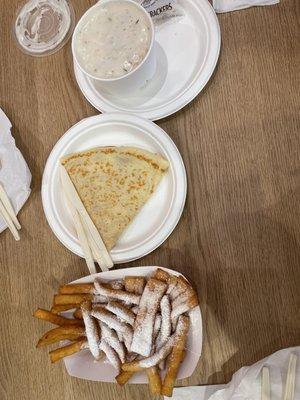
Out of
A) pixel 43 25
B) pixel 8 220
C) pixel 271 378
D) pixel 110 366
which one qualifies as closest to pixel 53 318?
pixel 110 366

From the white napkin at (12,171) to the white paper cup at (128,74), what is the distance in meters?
0.27

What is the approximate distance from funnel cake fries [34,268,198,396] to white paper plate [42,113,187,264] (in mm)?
90

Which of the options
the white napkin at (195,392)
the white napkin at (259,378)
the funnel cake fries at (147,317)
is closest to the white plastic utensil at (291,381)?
the white napkin at (259,378)

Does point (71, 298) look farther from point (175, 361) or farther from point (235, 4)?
point (235, 4)

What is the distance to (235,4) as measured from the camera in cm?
131

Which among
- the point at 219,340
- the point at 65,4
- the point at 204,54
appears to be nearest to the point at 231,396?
the point at 219,340

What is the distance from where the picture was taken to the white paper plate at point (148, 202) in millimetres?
1259

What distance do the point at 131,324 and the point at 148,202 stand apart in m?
0.28

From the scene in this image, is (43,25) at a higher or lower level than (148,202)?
higher

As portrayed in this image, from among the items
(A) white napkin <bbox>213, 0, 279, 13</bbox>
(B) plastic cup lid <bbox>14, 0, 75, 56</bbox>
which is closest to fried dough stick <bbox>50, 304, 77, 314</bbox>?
(B) plastic cup lid <bbox>14, 0, 75, 56</bbox>

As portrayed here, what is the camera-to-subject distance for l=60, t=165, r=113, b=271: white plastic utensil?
1.27 m

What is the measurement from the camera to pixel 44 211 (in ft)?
4.35

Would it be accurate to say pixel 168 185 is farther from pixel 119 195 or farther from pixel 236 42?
pixel 236 42

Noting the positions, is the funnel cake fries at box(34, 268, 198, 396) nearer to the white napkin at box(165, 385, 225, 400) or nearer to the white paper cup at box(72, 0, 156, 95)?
the white napkin at box(165, 385, 225, 400)
